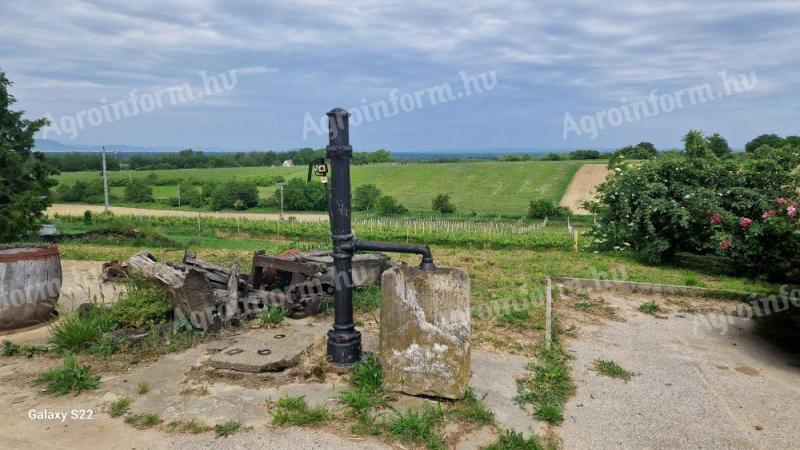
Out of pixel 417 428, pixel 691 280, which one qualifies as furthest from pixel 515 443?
pixel 691 280

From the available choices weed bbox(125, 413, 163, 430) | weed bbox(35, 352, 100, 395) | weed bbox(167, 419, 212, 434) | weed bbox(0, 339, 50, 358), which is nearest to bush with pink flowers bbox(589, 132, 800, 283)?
weed bbox(167, 419, 212, 434)

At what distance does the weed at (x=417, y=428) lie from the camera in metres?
3.90

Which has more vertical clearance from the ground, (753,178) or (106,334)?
(753,178)

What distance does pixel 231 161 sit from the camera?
87.8 metres

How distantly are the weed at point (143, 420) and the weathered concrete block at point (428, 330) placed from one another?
6.32 feet

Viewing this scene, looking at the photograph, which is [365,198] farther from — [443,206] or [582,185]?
[582,185]

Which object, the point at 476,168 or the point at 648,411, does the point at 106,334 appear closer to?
the point at 648,411

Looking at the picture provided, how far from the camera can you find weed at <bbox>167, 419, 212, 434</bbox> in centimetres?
404

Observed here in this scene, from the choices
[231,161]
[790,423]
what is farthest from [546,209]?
[231,161]

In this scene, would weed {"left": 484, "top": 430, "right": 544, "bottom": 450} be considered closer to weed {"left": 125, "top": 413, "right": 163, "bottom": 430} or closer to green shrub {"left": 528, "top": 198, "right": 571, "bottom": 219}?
weed {"left": 125, "top": 413, "right": 163, "bottom": 430}

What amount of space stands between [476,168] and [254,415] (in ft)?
156

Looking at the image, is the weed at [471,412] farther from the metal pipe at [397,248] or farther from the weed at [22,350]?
the weed at [22,350]

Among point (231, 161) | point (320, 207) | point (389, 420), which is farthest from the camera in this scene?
point (231, 161)

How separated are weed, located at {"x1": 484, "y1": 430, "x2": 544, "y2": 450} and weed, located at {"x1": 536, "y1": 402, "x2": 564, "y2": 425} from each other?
0.40 m
